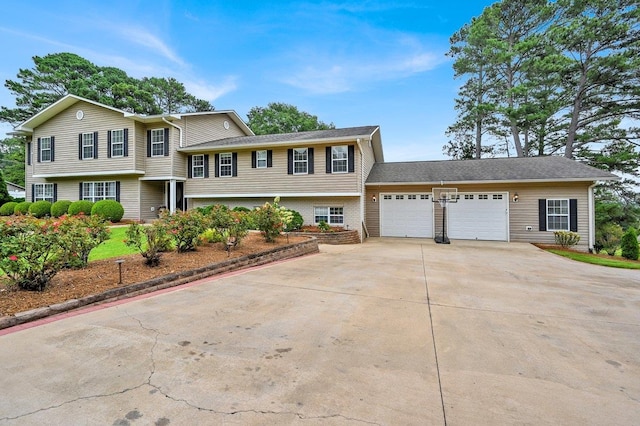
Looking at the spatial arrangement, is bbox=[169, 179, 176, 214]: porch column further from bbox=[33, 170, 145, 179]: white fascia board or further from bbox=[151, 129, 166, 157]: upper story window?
bbox=[33, 170, 145, 179]: white fascia board

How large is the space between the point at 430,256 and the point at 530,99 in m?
18.8

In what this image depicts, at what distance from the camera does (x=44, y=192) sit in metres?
18.2

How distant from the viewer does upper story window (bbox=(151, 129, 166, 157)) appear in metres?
15.8

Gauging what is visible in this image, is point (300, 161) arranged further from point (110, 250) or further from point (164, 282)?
point (164, 282)

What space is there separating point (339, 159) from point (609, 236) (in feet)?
53.6

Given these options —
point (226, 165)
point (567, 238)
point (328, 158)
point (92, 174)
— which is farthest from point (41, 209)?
point (567, 238)

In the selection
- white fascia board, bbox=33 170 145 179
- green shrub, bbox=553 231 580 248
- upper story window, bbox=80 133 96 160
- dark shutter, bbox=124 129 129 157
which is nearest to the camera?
green shrub, bbox=553 231 580 248

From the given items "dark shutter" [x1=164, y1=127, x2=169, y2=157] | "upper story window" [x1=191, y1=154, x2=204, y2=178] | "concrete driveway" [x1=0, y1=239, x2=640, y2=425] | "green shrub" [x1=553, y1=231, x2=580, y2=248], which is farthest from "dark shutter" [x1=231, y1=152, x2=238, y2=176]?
"green shrub" [x1=553, y1=231, x2=580, y2=248]

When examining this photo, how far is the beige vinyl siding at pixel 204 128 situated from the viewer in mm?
16188

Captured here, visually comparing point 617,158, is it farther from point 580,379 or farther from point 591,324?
point 580,379

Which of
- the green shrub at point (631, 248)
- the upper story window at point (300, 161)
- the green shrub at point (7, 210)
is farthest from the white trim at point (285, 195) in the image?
the green shrub at point (7, 210)

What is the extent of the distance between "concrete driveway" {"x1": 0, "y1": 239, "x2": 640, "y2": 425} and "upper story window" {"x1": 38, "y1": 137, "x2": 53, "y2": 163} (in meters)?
19.1

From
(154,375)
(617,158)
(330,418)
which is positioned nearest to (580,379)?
(330,418)

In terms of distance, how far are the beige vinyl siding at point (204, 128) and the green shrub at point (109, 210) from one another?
Result: 16.4ft
